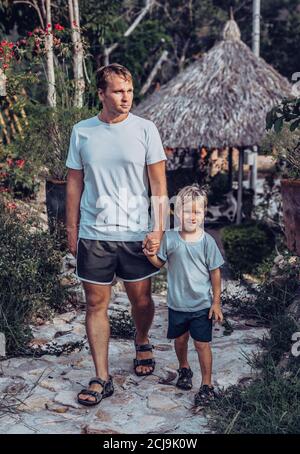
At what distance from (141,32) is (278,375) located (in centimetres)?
1151

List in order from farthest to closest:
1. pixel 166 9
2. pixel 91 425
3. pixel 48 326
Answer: pixel 166 9, pixel 48 326, pixel 91 425

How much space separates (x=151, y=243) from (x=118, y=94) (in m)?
0.82

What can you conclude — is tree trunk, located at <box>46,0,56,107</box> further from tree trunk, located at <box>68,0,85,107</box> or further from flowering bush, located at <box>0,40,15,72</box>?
flowering bush, located at <box>0,40,15,72</box>

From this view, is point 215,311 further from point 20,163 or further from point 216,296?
point 20,163

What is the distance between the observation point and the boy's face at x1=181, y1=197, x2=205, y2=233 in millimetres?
3633

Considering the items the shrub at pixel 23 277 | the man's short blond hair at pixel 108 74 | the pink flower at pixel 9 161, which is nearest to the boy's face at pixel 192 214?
the man's short blond hair at pixel 108 74

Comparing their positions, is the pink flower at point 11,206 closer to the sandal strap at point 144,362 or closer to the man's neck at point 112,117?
the sandal strap at point 144,362

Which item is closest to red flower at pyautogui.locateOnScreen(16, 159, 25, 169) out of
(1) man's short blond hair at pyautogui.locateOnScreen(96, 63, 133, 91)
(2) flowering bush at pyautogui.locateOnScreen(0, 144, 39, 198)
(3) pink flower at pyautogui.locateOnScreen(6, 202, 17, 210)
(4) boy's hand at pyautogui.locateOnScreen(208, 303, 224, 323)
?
(2) flowering bush at pyautogui.locateOnScreen(0, 144, 39, 198)

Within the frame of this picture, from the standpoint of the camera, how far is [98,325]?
3.75 meters

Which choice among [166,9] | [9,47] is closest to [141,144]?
[9,47]

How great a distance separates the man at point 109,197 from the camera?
3.61m

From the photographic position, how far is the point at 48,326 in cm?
518

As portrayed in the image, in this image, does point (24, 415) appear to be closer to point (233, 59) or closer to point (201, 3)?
point (233, 59)

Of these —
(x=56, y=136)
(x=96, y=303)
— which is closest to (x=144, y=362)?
(x=96, y=303)
